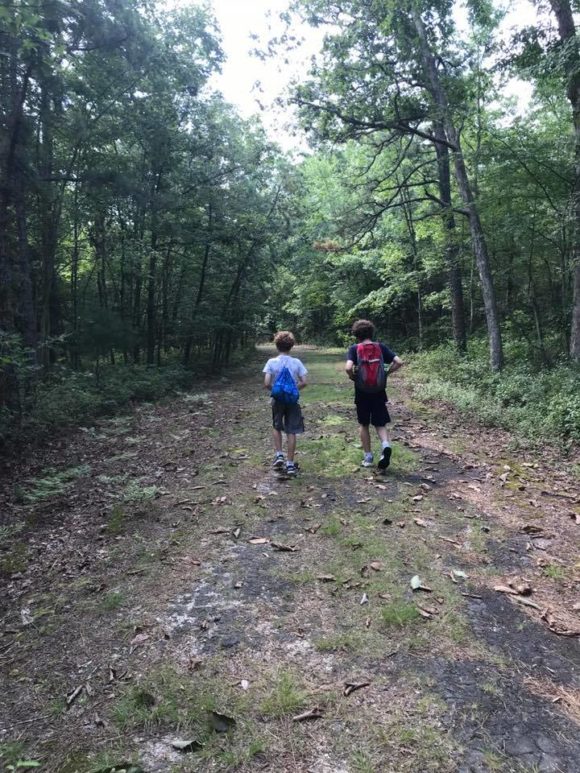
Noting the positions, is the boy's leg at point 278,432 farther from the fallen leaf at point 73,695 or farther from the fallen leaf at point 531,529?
the fallen leaf at point 73,695

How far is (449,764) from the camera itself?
2.14 m

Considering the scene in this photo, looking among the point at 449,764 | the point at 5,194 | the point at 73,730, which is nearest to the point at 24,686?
the point at 73,730

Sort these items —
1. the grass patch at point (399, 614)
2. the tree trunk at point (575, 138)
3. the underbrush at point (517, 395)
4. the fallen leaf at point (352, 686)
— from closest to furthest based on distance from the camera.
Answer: the fallen leaf at point (352, 686), the grass patch at point (399, 614), the underbrush at point (517, 395), the tree trunk at point (575, 138)

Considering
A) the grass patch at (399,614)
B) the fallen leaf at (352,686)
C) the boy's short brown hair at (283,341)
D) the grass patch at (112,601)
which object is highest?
the boy's short brown hair at (283,341)

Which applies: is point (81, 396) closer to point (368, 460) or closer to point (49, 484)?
point (49, 484)

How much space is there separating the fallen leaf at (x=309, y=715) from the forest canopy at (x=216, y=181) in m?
5.90

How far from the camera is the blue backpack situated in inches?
244

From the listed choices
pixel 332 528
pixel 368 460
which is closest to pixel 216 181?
pixel 368 460

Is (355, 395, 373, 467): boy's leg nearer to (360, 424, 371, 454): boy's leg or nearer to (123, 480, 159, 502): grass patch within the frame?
(360, 424, 371, 454): boy's leg

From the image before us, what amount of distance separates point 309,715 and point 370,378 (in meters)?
4.28

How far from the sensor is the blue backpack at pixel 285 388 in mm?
6199

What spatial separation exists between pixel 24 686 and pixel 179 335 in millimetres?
14515

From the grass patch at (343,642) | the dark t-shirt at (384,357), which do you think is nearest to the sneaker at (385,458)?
the dark t-shirt at (384,357)

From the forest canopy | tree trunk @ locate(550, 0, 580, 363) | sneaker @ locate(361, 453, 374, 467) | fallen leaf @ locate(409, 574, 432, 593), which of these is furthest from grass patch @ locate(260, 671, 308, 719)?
tree trunk @ locate(550, 0, 580, 363)
